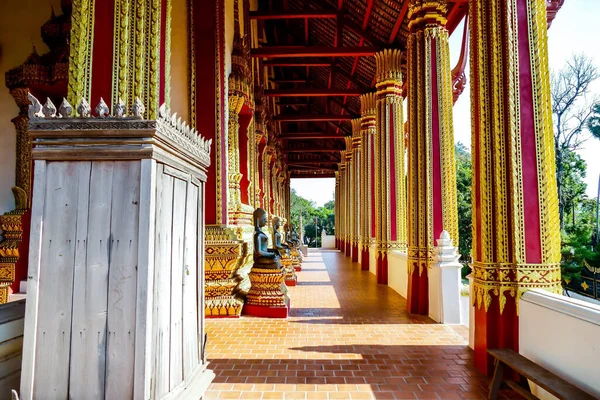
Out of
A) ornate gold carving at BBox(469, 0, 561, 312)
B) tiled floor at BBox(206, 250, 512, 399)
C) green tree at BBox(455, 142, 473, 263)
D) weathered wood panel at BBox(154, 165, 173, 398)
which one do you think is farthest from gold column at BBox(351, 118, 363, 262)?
weathered wood panel at BBox(154, 165, 173, 398)

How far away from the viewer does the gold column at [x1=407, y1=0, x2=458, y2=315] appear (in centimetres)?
620

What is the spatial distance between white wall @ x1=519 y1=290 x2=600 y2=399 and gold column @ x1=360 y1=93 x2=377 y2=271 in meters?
9.24

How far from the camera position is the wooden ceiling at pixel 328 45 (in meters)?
9.46

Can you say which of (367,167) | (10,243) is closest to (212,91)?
(10,243)

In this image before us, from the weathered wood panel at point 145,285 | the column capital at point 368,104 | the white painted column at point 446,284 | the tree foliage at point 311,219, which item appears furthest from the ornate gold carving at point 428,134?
the tree foliage at point 311,219

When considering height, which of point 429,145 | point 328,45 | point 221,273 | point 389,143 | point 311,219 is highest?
point 328,45

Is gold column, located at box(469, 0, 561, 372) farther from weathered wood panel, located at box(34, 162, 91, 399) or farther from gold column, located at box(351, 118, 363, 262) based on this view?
gold column, located at box(351, 118, 363, 262)

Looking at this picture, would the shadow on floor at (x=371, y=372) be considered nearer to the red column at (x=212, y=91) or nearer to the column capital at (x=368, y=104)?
the red column at (x=212, y=91)

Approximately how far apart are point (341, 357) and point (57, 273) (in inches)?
107

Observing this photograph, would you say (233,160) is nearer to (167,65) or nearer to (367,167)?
(167,65)

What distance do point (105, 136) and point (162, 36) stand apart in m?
2.32

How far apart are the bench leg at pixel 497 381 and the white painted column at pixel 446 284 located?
2243 mm

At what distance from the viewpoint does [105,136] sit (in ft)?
6.18

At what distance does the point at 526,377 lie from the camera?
269cm
